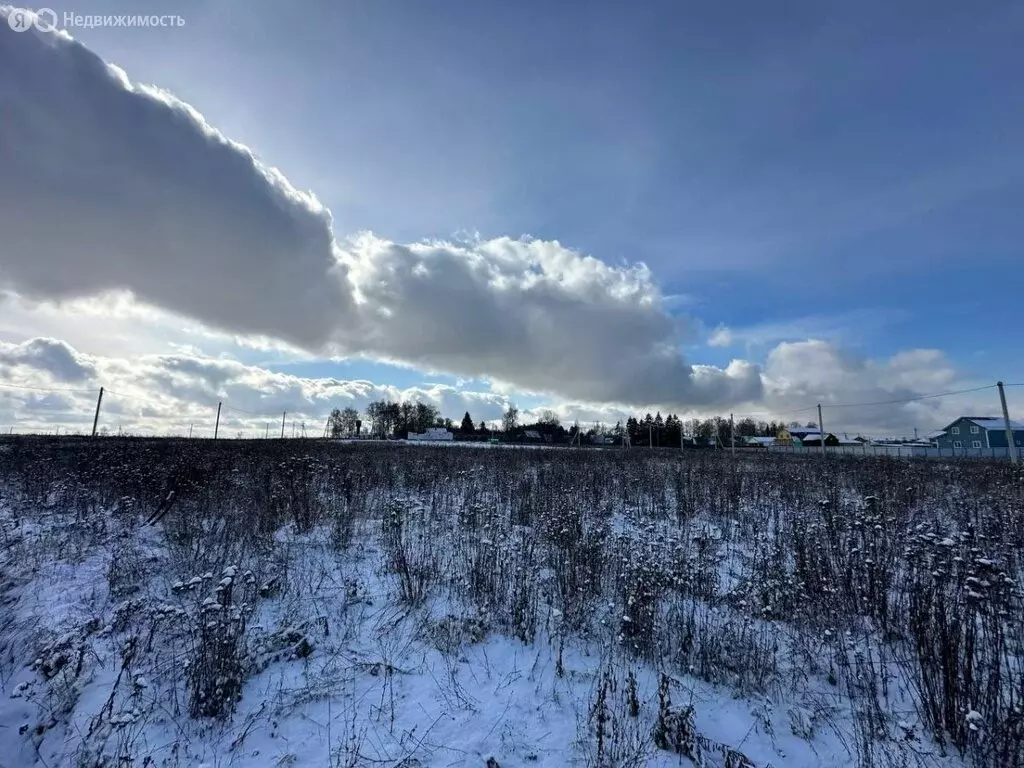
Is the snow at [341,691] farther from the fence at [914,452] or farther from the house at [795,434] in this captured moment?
the house at [795,434]

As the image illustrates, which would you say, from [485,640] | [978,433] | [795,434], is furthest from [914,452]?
[795,434]

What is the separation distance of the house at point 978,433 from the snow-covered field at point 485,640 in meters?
88.0

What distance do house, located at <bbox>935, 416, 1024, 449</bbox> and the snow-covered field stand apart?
87969 millimetres

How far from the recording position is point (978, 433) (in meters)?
73.8

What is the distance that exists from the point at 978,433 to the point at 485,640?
101 metres

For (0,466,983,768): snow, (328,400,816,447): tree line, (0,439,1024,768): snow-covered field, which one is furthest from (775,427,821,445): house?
(0,466,983,768): snow

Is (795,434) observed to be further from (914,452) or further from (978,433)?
(914,452)

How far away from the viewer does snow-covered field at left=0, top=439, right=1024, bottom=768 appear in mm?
4004

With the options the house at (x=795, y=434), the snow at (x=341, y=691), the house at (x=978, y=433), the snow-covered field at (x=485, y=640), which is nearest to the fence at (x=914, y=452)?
the house at (x=978, y=433)

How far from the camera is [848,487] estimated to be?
1443 centimetres

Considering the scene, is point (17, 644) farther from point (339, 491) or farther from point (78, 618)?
point (339, 491)

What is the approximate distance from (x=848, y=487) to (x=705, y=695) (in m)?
12.9

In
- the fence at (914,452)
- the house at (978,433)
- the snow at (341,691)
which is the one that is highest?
the house at (978,433)

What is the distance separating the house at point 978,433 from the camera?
71.2 meters
